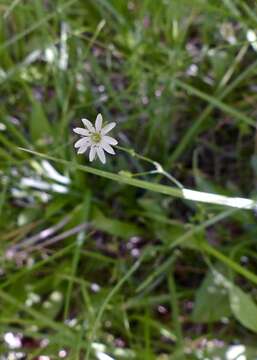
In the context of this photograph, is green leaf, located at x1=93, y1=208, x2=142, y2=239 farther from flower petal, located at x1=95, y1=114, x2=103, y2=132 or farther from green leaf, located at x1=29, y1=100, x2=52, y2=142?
flower petal, located at x1=95, y1=114, x2=103, y2=132

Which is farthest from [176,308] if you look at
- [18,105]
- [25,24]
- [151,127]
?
[25,24]

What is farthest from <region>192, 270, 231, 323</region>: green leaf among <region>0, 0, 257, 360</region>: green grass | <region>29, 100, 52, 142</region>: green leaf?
<region>29, 100, 52, 142</region>: green leaf

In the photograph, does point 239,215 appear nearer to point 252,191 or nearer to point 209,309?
point 252,191

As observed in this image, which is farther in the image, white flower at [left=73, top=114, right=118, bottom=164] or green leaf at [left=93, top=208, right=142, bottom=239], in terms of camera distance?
green leaf at [left=93, top=208, right=142, bottom=239]

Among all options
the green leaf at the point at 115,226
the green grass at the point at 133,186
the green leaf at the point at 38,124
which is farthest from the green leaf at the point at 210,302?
the green leaf at the point at 38,124

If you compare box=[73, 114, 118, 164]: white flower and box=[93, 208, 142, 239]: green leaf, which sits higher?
box=[93, 208, 142, 239]: green leaf

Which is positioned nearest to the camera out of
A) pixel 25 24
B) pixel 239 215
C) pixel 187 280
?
pixel 239 215

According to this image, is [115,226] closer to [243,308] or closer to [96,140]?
[243,308]
